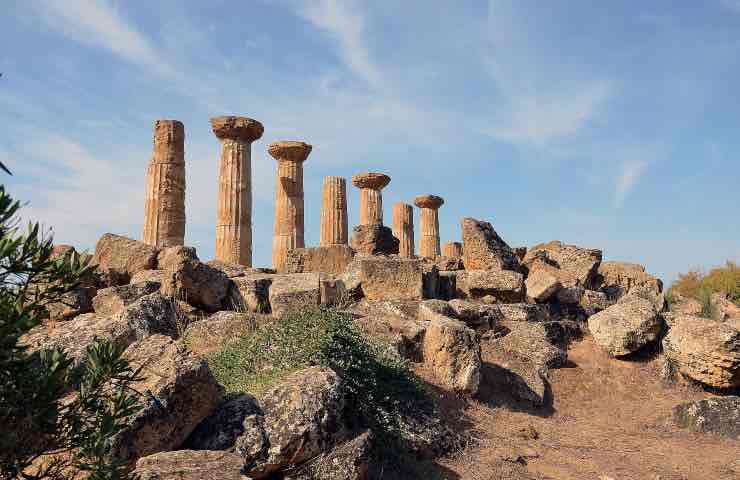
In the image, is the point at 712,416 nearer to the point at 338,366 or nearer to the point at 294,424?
the point at 338,366

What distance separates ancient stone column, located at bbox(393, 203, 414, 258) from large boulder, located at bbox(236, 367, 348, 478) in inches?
806

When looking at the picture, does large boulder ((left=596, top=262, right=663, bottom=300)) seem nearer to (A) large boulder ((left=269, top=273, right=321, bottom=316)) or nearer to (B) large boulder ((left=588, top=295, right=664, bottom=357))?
(B) large boulder ((left=588, top=295, right=664, bottom=357))

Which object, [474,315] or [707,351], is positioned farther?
[474,315]

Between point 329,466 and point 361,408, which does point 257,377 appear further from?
point 329,466

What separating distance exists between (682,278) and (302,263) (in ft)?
68.0

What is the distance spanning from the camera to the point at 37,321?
9.00 ft

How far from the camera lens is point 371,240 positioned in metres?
16.2

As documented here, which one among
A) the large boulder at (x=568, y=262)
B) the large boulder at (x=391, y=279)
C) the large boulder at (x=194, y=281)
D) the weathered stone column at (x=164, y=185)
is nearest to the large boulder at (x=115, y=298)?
the large boulder at (x=194, y=281)

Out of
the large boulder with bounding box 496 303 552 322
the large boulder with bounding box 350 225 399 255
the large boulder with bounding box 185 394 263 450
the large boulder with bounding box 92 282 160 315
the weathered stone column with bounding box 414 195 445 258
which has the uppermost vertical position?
the weathered stone column with bounding box 414 195 445 258

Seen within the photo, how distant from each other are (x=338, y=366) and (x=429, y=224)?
22144 millimetres

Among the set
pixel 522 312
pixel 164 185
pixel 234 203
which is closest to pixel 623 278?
pixel 522 312

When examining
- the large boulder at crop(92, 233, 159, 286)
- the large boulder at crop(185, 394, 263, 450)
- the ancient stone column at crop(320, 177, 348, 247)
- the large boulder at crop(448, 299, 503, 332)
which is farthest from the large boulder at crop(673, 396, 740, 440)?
the ancient stone column at crop(320, 177, 348, 247)

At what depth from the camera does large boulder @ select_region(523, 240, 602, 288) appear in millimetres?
15867

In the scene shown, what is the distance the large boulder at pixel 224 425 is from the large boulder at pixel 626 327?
26.2 feet
